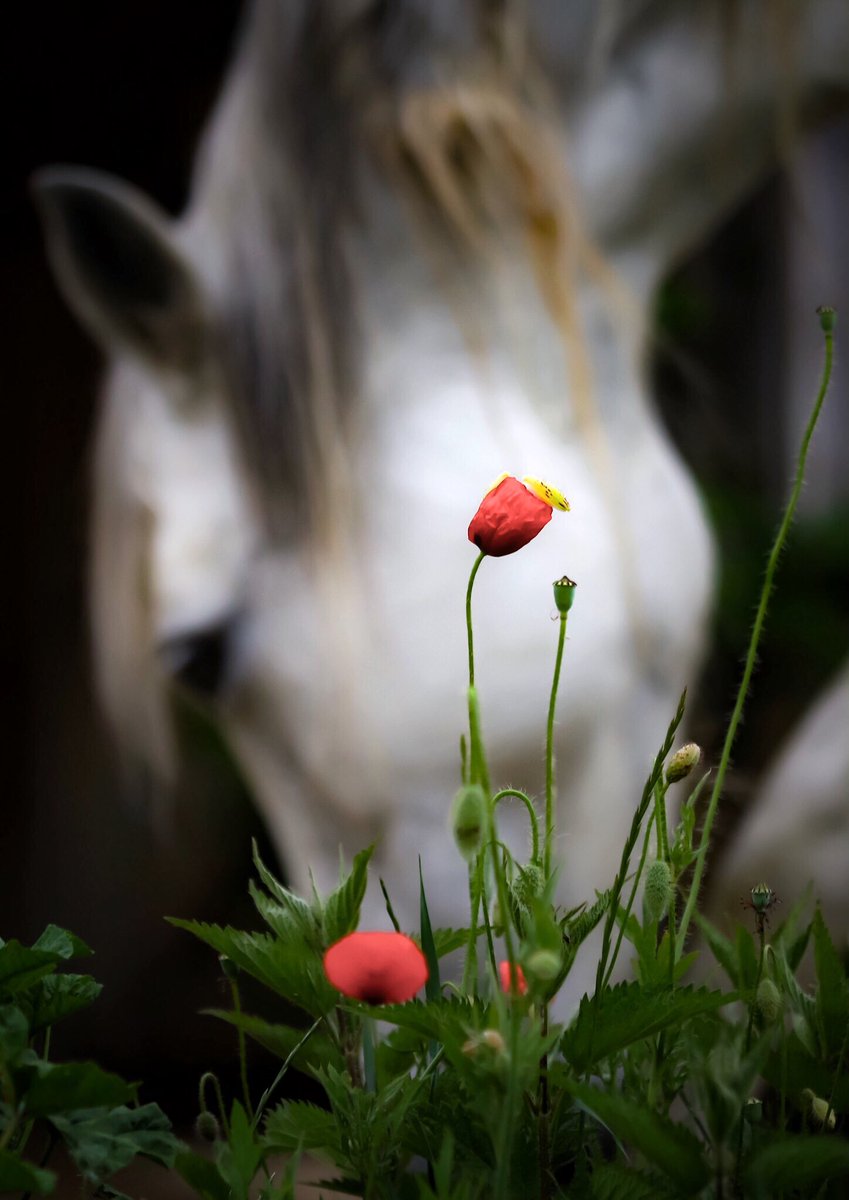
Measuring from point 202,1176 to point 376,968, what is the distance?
7cm

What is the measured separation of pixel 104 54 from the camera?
48.9 inches

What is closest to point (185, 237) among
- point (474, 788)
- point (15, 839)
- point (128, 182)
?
point (128, 182)

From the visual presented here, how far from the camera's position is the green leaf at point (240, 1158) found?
0.91 feet

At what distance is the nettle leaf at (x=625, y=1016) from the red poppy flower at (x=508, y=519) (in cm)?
12

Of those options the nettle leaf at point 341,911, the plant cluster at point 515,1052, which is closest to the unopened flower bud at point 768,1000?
the plant cluster at point 515,1052

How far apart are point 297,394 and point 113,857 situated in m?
0.51

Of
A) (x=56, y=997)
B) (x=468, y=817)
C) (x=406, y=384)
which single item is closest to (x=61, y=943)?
(x=56, y=997)

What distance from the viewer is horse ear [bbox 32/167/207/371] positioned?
4.00 feet

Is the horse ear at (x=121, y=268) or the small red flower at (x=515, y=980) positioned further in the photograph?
the horse ear at (x=121, y=268)

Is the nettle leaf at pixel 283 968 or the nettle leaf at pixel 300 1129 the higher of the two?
the nettle leaf at pixel 283 968

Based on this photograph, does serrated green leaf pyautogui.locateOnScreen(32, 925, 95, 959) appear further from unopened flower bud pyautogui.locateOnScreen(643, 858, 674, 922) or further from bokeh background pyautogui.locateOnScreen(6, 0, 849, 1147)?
bokeh background pyautogui.locateOnScreen(6, 0, 849, 1147)

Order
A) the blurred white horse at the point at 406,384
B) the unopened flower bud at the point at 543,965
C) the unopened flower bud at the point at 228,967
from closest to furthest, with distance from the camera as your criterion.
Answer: the unopened flower bud at the point at 543,965, the unopened flower bud at the point at 228,967, the blurred white horse at the point at 406,384

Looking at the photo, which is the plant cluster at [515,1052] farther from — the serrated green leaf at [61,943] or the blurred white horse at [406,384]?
the blurred white horse at [406,384]

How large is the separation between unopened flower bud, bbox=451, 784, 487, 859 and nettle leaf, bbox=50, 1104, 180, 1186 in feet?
0.35
